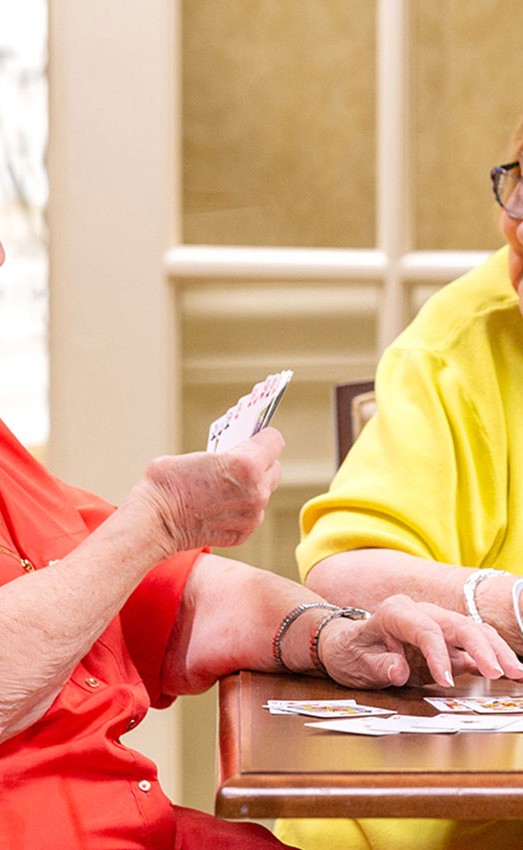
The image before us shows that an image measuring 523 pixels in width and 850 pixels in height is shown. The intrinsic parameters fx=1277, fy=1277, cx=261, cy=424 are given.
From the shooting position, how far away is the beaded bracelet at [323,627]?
1376 millimetres

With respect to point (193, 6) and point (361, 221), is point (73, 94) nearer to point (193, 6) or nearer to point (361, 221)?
point (193, 6)

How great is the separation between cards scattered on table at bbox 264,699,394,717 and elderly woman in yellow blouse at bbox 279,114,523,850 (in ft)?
1.05

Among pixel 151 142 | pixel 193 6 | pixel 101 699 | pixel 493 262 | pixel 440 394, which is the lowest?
pixel 101 699

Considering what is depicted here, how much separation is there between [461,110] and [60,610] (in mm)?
1975

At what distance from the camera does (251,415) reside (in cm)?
135

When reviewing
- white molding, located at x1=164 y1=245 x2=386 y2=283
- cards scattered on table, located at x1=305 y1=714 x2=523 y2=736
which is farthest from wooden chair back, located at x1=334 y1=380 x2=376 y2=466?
cards scattered on table, located at x1=305 y1=714 x2=523 y2=736

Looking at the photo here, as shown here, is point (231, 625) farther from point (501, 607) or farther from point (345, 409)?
point (345, 409)

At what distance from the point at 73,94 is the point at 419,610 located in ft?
5.42

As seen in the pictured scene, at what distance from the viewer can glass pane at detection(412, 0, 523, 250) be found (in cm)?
282

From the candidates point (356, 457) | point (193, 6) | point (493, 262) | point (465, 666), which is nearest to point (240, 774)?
point (465, 666)

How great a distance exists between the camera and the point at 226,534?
138cm

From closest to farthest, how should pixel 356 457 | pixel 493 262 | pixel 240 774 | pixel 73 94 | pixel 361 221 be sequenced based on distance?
pixel 240 774 < pixel 356 457 < pixel 493 262 < pixel 73 94 < pixel 361 221

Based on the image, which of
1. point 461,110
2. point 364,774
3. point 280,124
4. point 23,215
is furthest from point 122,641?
point 23,215

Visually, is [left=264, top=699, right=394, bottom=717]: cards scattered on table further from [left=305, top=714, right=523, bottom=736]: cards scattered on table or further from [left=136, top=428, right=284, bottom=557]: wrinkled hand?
[left=136, top=428, right=284, bottom=557]: wrinkled hand
